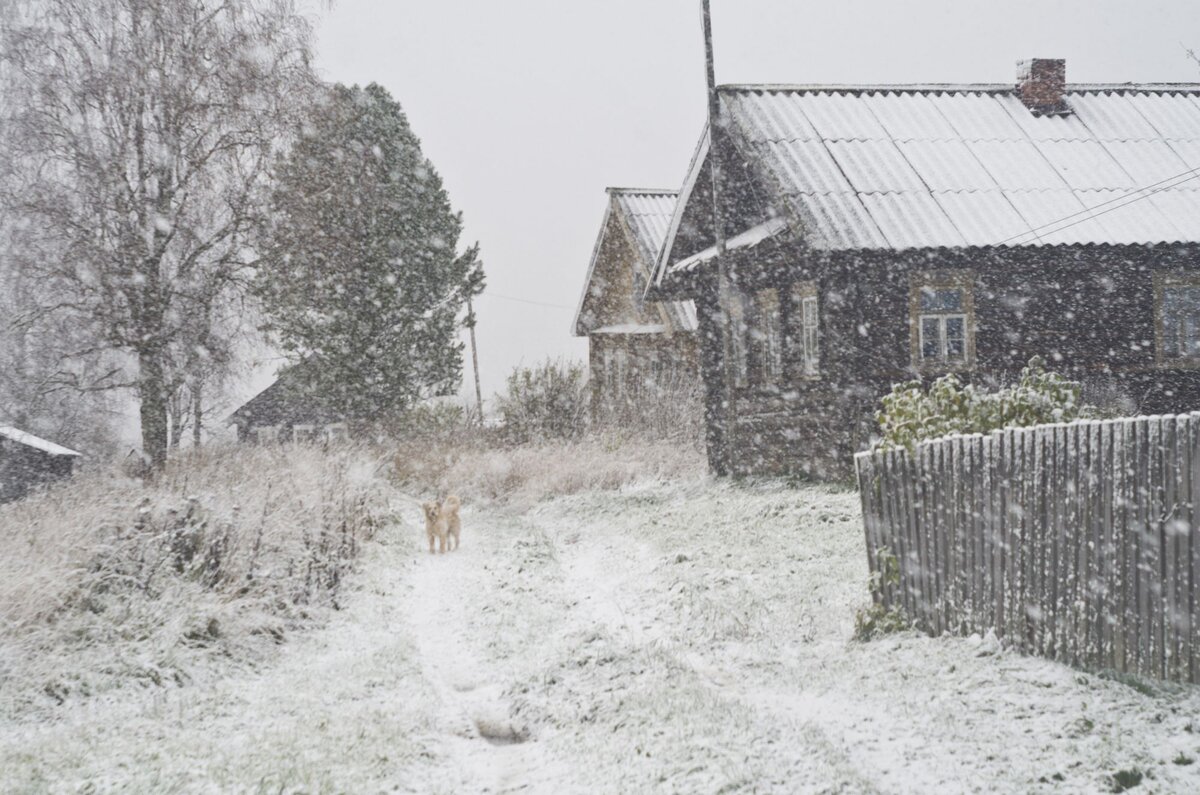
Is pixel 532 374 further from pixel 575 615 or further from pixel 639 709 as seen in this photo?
pixel 639 709

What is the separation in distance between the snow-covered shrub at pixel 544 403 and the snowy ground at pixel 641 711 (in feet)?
46.2

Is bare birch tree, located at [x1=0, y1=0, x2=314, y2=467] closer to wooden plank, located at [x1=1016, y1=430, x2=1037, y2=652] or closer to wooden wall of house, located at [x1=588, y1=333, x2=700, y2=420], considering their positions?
wooden wall of house, located at [x1=588, y1=333, x2=700, y2=420]

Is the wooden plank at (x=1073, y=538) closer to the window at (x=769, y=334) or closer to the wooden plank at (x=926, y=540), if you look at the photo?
the wooden plank at (x=926, y=540)

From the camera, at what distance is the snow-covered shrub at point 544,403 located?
23.3m

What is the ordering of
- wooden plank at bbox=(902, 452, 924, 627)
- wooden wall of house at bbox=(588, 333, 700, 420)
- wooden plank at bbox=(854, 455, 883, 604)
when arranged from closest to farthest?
1. wooden plank at bbox=(902, 452, 924, 627)
2. wooden plank at bbox=(854, 455, 883, 604)
3. wooden wall of house at bbox=(588, 333, 700, 420)

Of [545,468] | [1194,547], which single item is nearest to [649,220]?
[545,468]

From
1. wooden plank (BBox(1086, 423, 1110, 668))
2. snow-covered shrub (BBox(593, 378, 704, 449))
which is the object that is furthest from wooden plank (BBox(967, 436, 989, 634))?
snow-covered shrub (BBox(593, 378, 704, 449))

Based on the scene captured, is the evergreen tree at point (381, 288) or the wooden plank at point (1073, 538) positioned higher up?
the evergreen tree at point (381, 288)

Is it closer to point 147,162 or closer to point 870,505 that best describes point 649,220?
point 147,162

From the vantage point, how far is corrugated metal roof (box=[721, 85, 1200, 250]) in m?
14.4

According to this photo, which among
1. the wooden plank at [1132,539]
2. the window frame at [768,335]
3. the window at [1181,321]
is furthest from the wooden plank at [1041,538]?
the window at [1181,321]

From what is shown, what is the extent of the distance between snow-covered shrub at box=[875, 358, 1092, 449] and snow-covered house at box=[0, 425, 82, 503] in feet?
41.8

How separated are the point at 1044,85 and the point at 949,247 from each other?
5692mm

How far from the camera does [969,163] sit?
52.2ft
